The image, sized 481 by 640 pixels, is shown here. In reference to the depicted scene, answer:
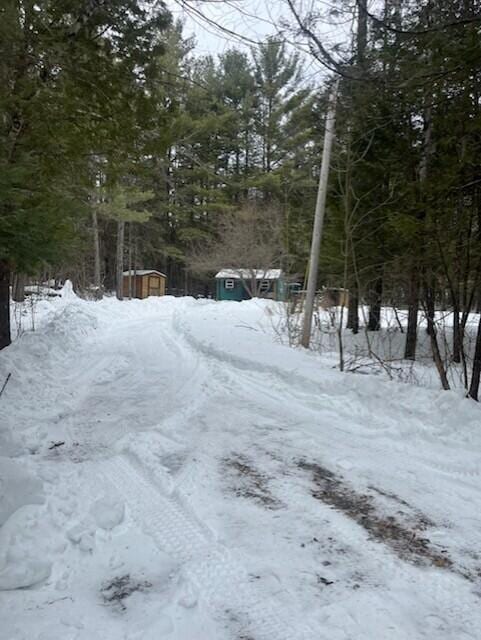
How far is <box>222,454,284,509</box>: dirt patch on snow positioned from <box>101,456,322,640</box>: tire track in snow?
1.50 feet

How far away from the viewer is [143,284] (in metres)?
27.1

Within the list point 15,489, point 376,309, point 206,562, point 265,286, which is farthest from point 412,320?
→ point 265,286

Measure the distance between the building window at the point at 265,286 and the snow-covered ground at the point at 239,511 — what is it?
61.9 feet

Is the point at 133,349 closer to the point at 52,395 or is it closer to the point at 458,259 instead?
the point at 52,395

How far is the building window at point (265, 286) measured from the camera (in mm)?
24633

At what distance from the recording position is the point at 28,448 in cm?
376

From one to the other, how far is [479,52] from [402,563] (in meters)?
4.21

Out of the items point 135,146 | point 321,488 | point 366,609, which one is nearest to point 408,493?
point 321,488

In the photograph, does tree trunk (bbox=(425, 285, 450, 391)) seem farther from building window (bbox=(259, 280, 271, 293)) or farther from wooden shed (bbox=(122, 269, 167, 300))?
wooden shed (bbox=(122, 269, 167, 300))

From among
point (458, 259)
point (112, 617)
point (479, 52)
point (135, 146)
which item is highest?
point (479, 52)

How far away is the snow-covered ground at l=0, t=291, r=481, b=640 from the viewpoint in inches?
76.9

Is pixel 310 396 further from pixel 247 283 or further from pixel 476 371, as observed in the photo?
pixel 247 283

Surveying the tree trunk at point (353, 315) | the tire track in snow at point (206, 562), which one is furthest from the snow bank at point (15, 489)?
the tree trunk at point (353, 315)

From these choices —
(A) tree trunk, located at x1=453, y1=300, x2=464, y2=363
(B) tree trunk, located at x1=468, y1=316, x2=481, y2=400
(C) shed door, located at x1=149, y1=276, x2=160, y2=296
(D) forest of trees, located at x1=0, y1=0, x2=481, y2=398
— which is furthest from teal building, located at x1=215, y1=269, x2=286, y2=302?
(B) tree trunk, located at x1=468, y1=316, x2=481, y2=400
